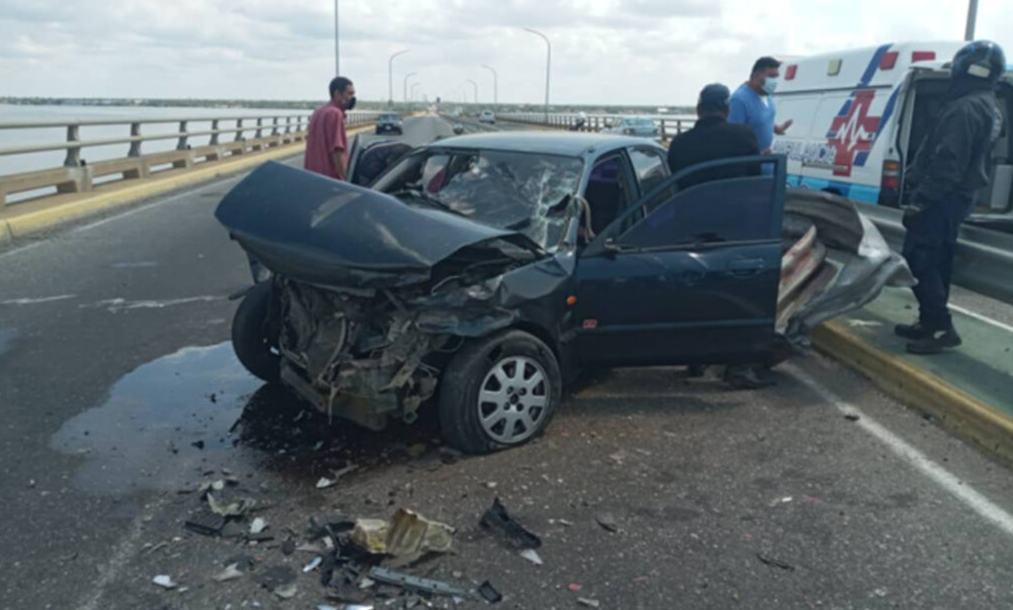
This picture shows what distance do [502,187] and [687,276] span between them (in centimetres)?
124

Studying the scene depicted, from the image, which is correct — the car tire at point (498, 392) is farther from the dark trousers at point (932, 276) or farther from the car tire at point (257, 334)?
the dark trousers at point (932, 276)

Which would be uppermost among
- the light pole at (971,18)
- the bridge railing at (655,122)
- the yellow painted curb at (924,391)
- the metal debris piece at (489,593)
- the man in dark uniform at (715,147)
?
the light pole at (971,18)

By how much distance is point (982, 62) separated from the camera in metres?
5.75

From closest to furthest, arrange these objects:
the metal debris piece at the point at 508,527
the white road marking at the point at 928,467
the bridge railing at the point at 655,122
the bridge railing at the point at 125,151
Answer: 1. the metal debris piece at the point at 508,527
2. the white road marking at the point at 928,467
3. the bridge railing at the point at 125,151
4. the bridge railing at the point at 655,122

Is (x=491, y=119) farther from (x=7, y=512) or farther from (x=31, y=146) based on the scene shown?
(x=7, y=512)

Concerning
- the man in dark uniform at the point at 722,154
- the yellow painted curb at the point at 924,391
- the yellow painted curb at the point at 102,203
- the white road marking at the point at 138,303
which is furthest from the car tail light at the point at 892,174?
the yellow painted curb at the point at 102,203

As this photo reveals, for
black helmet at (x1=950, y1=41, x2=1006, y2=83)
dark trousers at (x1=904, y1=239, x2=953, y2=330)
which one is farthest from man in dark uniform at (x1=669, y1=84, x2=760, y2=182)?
black helmet at (x1=950, y1=41, x2=1006, y2=83)

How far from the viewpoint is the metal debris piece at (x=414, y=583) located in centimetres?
333

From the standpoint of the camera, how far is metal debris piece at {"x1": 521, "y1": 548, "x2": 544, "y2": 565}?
359 centimetres

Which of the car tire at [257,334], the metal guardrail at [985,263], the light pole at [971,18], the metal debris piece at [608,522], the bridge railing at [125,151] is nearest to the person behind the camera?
the metal debris piece at [608,522]

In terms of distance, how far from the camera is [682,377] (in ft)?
19.9

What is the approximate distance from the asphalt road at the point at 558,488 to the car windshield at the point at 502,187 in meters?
1.17

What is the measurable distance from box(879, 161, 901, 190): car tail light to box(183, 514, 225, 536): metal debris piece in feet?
26.8

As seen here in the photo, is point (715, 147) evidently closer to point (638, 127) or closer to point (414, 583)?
point (414, 583)
